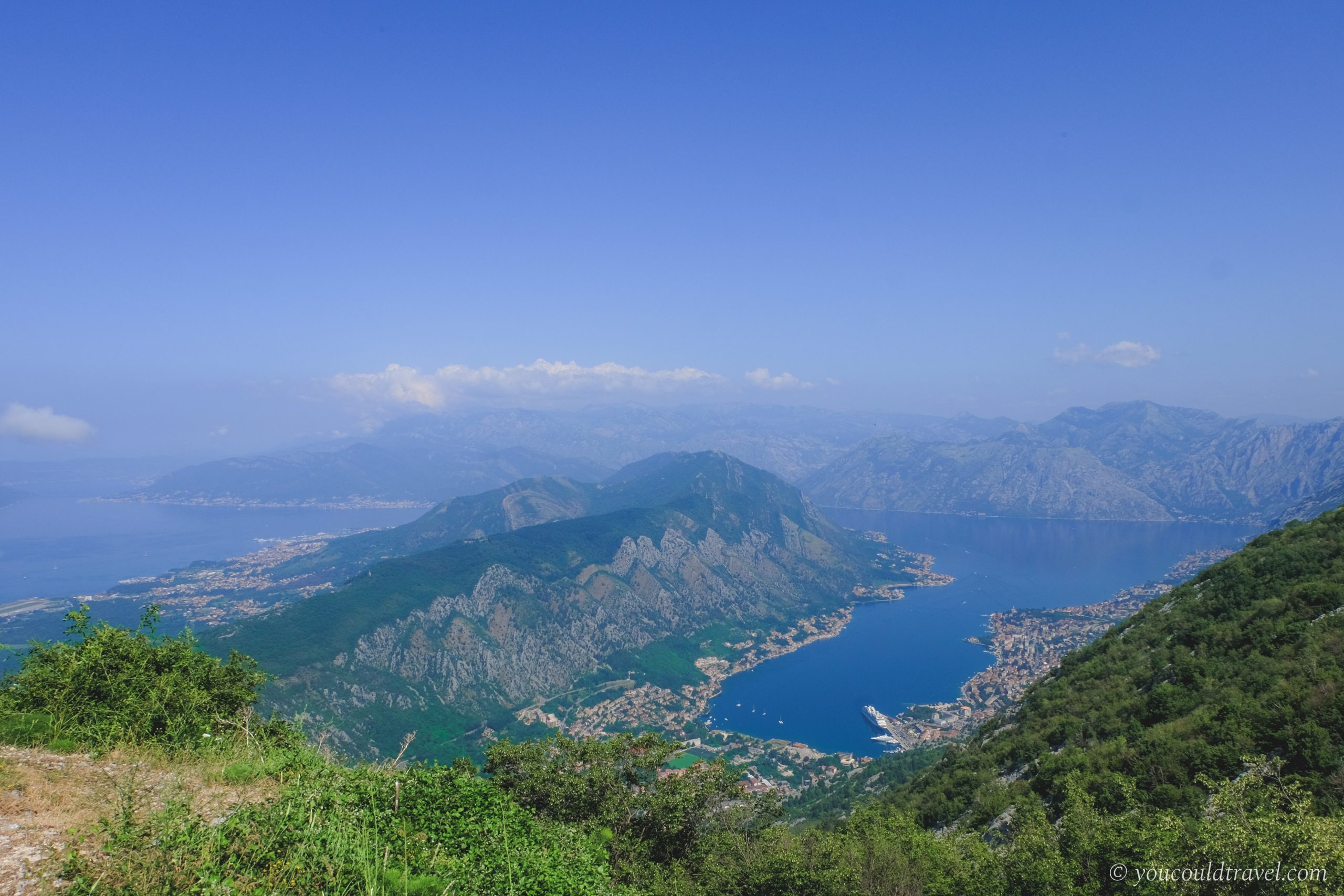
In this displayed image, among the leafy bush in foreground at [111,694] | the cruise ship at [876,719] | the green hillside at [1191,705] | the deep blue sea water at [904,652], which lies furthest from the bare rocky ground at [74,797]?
the cruise ship at [876,719]

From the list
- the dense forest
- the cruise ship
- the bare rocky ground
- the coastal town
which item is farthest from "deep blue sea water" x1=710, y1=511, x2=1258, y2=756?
the bare rocky ground

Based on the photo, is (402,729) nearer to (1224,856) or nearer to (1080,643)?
(1224,856)

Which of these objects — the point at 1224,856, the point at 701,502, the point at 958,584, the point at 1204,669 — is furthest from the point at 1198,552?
the point at 1224,856

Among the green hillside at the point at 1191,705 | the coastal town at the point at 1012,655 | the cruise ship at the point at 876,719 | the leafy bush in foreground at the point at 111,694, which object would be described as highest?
the leafy bush in foreground at the point at 111,694

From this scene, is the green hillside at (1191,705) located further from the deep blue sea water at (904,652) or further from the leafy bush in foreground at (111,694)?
the deep blue sea water at (904,652)

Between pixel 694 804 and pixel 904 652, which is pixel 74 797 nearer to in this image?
pixel 694 804

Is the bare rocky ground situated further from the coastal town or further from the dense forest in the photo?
the coastal town

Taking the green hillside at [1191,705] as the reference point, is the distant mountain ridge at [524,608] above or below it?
below
